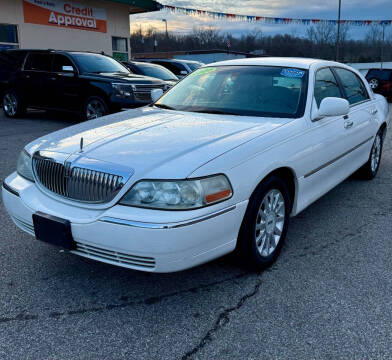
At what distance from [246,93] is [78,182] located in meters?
1.92

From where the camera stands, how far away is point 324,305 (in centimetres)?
281

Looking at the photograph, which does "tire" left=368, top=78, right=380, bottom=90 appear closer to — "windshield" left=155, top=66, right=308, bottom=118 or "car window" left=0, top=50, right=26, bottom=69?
"car window" left=0, top=50, right=26, bottom=69

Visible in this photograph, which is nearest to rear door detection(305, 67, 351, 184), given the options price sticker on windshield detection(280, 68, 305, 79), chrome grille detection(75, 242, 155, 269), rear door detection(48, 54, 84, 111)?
price sticker on windshield detection(280, 68, 305, 79)

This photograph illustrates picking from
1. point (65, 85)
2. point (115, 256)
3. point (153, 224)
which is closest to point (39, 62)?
point (65, 85)

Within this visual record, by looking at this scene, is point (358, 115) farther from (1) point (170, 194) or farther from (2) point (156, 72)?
(2) point (156, 72)

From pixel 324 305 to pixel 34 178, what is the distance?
7.23 ft

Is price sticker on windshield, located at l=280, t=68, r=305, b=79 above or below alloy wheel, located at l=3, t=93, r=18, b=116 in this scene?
above

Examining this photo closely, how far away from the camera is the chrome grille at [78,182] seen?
2.67 metres

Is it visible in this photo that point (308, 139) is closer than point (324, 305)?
No

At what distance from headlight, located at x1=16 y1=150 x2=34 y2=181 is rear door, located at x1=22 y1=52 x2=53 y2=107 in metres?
7.76

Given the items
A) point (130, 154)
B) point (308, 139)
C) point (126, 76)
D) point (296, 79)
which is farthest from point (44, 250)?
point (126, 76)

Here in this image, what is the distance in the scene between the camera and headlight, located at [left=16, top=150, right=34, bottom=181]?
3222 millimetres

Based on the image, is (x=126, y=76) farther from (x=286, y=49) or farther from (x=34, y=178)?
(x=286, y=49)

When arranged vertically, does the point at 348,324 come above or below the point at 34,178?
below
